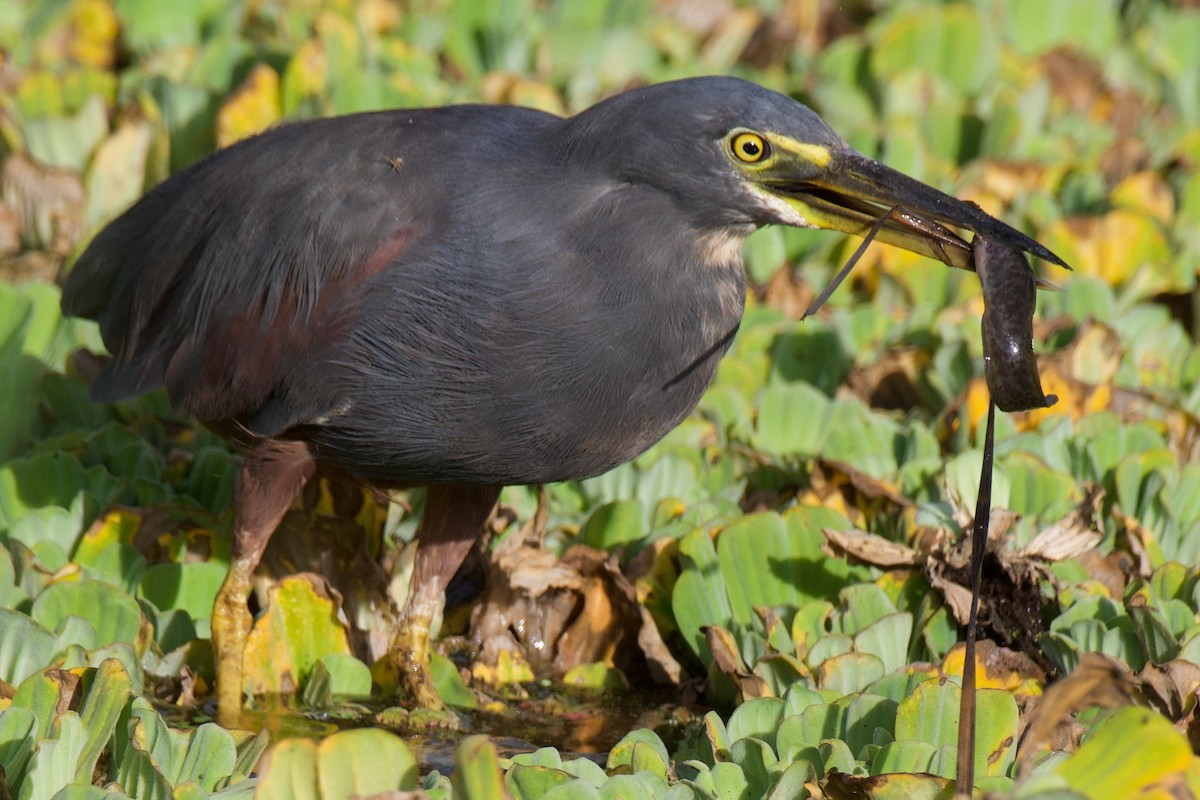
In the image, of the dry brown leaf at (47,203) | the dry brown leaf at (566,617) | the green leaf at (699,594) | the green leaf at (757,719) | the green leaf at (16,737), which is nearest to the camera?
the green leaf at (16,737)

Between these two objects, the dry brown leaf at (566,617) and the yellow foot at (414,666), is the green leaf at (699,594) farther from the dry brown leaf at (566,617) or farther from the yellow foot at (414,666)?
the yellow foot at (414,666)

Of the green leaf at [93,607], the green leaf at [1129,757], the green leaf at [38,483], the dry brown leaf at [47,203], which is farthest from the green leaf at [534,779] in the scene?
the dry brown leaf at [47,203]

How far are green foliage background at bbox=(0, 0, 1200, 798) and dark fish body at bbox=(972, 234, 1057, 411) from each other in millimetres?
626

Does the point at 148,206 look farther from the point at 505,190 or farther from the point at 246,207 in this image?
the point at 505,190

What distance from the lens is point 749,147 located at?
361 cm

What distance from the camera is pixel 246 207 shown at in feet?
13.6

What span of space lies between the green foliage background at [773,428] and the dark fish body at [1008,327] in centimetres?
63

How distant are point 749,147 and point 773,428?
5.41 ft

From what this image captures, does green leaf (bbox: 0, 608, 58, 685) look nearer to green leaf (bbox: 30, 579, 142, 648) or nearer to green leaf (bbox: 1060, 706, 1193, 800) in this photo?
green leaf (bbox: 30, 579, 142, 648)

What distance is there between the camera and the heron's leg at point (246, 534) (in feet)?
13.3

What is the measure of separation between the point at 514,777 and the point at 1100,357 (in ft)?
9.99

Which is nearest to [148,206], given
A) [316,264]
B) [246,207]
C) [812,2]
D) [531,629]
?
[246,207]

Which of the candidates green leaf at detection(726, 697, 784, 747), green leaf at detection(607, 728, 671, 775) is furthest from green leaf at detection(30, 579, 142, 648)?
green leaf at detection(726, 697, 784, 747)

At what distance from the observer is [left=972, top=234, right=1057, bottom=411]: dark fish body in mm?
3080
